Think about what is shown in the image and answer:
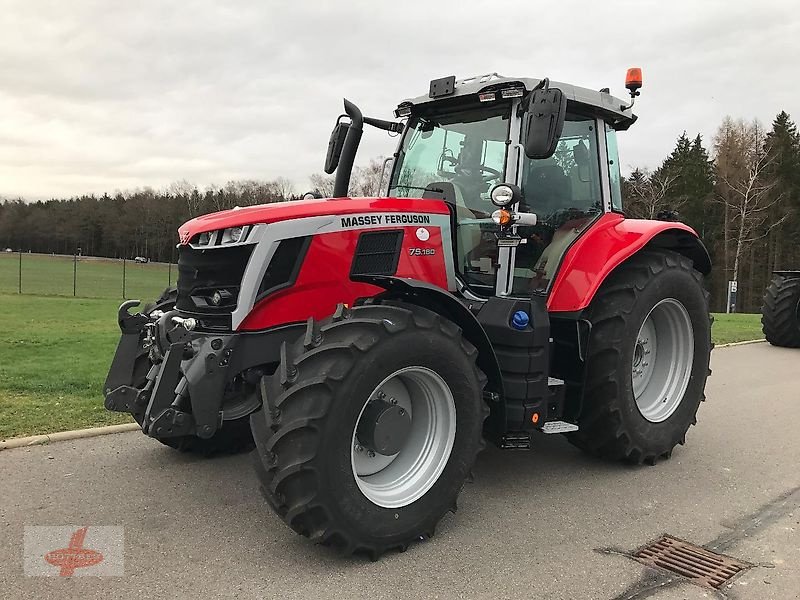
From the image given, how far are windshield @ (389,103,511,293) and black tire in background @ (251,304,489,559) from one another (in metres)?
0.99

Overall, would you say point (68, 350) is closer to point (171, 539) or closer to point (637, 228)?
point (171, 539)

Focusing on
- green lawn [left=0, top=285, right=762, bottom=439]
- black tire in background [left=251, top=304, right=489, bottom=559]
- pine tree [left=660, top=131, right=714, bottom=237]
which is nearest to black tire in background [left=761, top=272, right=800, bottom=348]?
green lawn [left=0, top=285, right=762, bottom=439]

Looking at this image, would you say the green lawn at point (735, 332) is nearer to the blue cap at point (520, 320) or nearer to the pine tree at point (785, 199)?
the blue cap at point (520, 320)

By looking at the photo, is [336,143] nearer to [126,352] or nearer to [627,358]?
[126,352]

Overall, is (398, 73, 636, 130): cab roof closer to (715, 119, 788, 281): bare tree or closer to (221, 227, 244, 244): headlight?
(221, 227, 244, 244): headlight

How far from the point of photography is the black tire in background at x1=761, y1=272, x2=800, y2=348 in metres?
11.7

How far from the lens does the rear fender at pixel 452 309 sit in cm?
361

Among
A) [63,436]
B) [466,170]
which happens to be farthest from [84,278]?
[466,170]

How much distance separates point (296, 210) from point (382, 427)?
1271 millimetres

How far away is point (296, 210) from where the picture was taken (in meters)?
3.65

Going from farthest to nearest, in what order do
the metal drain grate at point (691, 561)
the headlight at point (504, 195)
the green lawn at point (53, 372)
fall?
the green lawn at point (53, 372), the headlight at point (504, 195), the metal drain grate at point (691, 561)

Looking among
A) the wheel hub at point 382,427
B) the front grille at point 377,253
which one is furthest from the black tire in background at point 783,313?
the wheel hub at point 382,427

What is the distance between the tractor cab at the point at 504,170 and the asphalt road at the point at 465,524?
1415 millimetres

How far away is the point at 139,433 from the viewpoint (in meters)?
5.22
